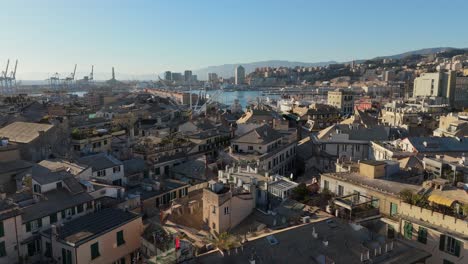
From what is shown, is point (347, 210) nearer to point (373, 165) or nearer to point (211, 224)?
point (373, 165)

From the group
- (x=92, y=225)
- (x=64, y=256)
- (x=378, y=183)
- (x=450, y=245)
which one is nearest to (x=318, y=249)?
(x=450, y=245)

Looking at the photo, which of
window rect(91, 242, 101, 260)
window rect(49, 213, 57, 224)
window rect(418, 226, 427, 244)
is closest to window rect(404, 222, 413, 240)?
window rect(418, 226, 427, 244)

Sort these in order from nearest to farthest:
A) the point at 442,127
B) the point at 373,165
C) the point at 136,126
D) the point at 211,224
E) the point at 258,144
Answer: the point at 211,224 → the point at 373,165 → the point at 258,144 → the point at 442,127 → the point at 136,126

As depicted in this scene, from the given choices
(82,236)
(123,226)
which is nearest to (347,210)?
(123,226)

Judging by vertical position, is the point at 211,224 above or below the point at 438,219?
below

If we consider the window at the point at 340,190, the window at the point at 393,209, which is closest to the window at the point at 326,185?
the window at the point at 340,190

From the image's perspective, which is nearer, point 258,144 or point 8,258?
point 8,258

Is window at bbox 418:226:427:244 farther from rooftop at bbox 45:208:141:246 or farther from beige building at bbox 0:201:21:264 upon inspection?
beige building at bbox 0:201:21:264

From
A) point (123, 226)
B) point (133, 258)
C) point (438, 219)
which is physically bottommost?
point (133, 258)
